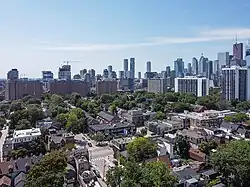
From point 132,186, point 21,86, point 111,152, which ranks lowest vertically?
point 111,152

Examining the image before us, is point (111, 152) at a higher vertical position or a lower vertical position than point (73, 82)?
lower

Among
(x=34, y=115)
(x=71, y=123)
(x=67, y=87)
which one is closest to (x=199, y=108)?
(x=71, y=123)

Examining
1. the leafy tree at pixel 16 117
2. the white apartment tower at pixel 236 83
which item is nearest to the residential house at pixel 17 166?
the leafy tree at pixel 16 117

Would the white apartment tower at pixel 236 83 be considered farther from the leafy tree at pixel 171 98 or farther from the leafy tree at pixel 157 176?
the leafy tree at pixel 157 176

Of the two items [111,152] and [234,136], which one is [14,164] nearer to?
[111,152]

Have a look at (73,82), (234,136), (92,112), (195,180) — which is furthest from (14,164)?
(73,82)
